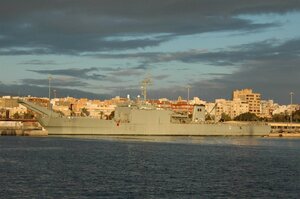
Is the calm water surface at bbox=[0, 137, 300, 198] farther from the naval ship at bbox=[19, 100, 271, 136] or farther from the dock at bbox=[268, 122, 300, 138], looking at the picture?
the dock at bbox=[268, 122, 300, 138]

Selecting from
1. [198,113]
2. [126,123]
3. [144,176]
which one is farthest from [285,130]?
[144,176]

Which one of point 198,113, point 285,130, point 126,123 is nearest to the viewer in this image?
point 126,123

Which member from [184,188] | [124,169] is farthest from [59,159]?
[184,188]

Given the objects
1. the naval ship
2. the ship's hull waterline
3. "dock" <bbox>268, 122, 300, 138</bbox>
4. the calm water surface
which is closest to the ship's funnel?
the ship's hull waterline

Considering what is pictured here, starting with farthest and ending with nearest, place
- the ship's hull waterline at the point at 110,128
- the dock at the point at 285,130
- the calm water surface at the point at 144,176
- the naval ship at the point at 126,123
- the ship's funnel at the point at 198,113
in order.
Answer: the dock at the point at 285,130, the ship's funnel at the point at 198,113, the naval ship at the point at 126,123, the ship's hull waterline at the point at 110,128, the calm water surface at the point at 144,176

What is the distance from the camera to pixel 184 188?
2706 centimetres

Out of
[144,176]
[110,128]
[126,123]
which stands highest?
[126,123]

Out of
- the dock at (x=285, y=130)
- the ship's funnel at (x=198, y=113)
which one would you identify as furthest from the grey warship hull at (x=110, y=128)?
the dock at (x=285, y=130)

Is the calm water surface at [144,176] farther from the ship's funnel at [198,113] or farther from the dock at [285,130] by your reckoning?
the dock at [285,130]

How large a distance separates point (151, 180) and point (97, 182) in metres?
2.92

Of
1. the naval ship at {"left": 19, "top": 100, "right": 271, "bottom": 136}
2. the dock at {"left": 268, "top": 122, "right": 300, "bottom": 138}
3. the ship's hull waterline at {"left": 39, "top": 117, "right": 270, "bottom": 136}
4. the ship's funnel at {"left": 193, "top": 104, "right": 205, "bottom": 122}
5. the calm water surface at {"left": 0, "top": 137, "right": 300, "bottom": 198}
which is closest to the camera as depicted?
the calm water surface at {"left": 0, "top": 137, "right": 300, "bottom": 198}

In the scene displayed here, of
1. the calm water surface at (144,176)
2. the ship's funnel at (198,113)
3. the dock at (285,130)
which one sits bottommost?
the calm water surface at (144,176)

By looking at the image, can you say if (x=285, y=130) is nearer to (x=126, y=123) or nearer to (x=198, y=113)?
(x=198, y=113)

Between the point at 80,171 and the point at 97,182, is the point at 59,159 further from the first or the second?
the point at 97,182
